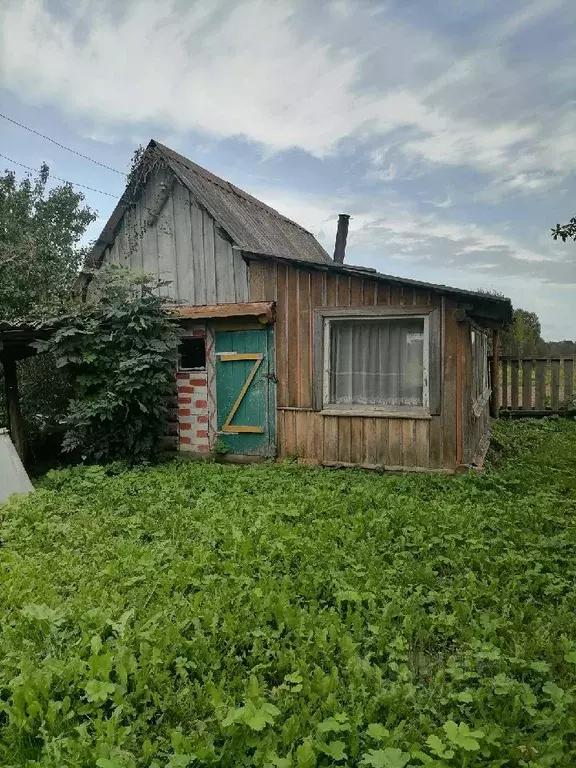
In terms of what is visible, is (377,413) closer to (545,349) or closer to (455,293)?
(455,293)

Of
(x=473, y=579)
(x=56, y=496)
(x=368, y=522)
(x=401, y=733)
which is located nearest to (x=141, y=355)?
(x=56, y=496)

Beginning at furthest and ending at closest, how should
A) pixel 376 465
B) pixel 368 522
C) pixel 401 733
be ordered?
pixel 376 465 → pixel 368 522 → pixel 401 733

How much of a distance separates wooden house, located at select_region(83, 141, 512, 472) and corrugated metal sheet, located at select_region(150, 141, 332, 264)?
55 mm

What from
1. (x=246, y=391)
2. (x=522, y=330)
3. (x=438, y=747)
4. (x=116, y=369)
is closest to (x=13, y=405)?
(x=116, y=369)

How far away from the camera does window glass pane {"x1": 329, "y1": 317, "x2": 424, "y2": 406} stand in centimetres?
712

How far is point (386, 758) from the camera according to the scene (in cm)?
206

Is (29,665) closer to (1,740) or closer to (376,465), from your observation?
(1,740)

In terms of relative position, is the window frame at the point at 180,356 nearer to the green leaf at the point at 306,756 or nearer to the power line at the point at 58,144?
the power line at the point at 58,144

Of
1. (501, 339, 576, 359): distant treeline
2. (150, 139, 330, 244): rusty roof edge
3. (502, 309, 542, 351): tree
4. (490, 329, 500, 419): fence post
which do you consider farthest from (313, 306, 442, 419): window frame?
(502, 309, 542, 351): tree

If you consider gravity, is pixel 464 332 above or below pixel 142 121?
below

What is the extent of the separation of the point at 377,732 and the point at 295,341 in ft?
19.8

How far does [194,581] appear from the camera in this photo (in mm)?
3689

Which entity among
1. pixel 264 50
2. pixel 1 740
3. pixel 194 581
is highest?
pixel 264 50

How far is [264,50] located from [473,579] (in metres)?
9.38
